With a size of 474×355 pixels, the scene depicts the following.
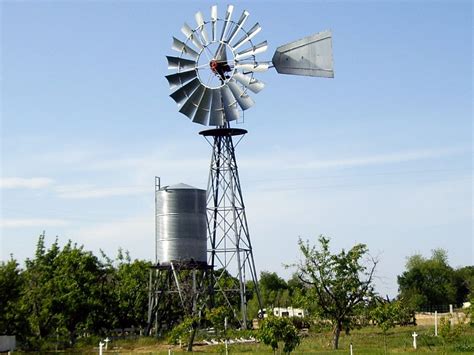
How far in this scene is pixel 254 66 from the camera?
45781 mm

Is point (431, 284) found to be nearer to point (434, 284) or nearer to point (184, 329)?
point (434, 284)

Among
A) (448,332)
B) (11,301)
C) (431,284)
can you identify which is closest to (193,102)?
(11,301)

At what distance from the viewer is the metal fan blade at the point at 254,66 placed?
4495 centimetres

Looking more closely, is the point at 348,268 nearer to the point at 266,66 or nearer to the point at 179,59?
the point at 266,66

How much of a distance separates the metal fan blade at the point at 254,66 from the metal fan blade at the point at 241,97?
3.65ft

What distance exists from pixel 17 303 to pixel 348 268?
2017 centimetres

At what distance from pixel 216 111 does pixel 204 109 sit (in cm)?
78

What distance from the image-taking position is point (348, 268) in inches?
1581

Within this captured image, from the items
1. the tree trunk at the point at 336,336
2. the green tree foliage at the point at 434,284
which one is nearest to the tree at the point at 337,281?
the tree trunk at the point at 336,336

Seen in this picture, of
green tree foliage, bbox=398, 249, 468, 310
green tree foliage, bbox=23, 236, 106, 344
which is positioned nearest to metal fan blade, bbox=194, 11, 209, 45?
green tree foliage, bbox=23, 236, 106, 344

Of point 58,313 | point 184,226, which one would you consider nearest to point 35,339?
point 58,313

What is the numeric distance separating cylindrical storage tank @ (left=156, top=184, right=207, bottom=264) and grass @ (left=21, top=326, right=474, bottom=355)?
5691mm

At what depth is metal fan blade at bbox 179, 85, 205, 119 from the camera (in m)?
47.8

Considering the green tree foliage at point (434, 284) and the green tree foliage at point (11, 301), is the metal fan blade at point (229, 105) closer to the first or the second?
the green tree foliage at point (11, 301)
